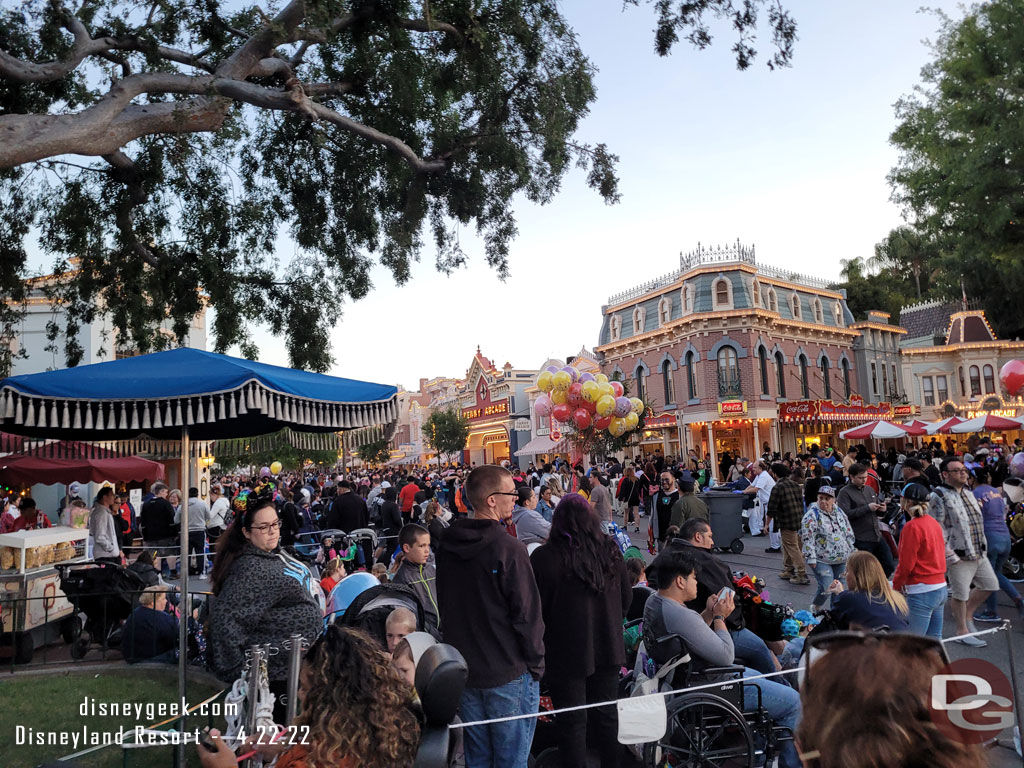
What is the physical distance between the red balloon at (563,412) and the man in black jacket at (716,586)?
10.8m

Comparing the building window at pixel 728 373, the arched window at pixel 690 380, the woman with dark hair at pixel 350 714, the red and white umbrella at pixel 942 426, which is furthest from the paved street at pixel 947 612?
the arched window at pixel 690 380

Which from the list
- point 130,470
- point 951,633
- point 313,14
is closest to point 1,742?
point 313,14

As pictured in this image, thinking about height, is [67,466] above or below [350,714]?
above

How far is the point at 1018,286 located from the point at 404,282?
38025 mm

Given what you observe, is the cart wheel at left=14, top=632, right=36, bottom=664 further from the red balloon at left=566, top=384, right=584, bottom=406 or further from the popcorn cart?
the red balloon at left=566, top=384, right=584, bottom=406

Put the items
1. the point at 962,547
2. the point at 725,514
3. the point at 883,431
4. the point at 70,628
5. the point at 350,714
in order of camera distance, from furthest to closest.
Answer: the point at 883,431
the point at 725,514
the point at 70,628
the point at 962,547
the point at 350,714

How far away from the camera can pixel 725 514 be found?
14.0 metres

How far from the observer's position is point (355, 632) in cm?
241

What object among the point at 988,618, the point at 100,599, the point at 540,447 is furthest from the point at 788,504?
the point at 540,447

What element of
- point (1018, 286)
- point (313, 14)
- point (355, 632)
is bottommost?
point (355, 632)

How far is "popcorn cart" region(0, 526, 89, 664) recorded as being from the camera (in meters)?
7.48

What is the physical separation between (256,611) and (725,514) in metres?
11.8

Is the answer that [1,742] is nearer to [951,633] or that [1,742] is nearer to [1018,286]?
[951,633]

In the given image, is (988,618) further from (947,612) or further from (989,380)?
(989,380)
